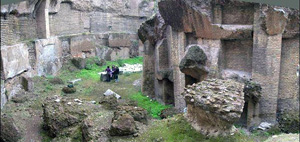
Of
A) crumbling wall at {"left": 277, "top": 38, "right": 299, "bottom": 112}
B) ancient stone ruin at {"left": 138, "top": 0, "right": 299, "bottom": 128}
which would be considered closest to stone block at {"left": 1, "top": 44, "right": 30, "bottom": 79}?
ancient stone ruin at {"left": 138, "top": 0, "right": 299, "bottom": 128}

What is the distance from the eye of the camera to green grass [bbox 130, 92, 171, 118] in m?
10.3

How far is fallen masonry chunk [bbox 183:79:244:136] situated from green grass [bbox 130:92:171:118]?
165 inches

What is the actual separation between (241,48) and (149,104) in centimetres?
395

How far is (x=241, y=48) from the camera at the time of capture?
9320 millimetres

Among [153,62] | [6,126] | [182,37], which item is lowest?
[6,126]

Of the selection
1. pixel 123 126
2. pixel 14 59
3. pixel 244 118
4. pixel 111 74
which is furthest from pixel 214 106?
pixel 111 74

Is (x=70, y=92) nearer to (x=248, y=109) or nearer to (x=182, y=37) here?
(x=182, y=37)

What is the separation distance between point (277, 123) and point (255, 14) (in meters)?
3.28

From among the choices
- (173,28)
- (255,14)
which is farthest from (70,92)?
(255,14)

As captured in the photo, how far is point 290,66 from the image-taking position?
8820mm

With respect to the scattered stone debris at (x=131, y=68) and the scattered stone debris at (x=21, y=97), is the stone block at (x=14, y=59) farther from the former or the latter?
the scattered stone debris at (x=131, y=68)

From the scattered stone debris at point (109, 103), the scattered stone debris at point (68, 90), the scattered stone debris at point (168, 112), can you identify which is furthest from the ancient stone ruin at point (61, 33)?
the scattered stone debris at point (168, 112)

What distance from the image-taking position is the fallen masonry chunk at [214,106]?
520cm

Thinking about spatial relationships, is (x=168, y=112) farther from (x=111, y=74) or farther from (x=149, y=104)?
(x=111, y=74)
